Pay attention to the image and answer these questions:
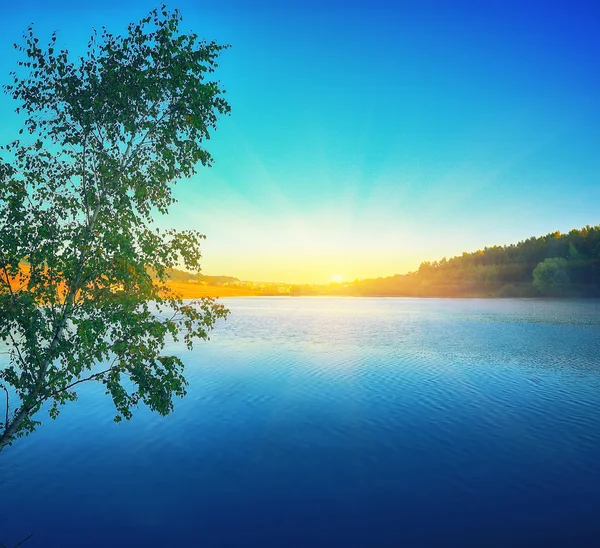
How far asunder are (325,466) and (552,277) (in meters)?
160

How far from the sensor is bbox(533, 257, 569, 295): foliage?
140875mm

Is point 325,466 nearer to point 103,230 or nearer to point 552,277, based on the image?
point 103,230

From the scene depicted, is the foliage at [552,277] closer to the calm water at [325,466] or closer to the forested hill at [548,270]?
the forested hill at [548,270]

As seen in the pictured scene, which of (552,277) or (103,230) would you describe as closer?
(103,230)

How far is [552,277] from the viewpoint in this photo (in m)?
142

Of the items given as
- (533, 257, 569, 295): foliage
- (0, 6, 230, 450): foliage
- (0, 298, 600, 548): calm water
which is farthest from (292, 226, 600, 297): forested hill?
(0, 6, 230, 450): foliage

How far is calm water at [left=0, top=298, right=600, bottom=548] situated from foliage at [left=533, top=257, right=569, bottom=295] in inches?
5376

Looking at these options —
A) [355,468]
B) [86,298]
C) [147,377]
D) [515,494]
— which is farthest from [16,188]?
[515,494]

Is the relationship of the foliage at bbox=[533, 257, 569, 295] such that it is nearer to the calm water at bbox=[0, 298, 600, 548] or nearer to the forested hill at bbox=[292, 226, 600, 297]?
the forested hill at bbox=[292, 226, 600, 297]

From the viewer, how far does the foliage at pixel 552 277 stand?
462ft

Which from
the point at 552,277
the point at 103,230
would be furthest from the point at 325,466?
the point at 552,277

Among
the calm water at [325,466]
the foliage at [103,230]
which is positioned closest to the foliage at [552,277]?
the calm water at [325,466]

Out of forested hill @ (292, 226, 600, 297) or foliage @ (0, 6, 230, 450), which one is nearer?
foliage @ (0, 6, 230, 450)

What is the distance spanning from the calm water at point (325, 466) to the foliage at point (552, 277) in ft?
448
